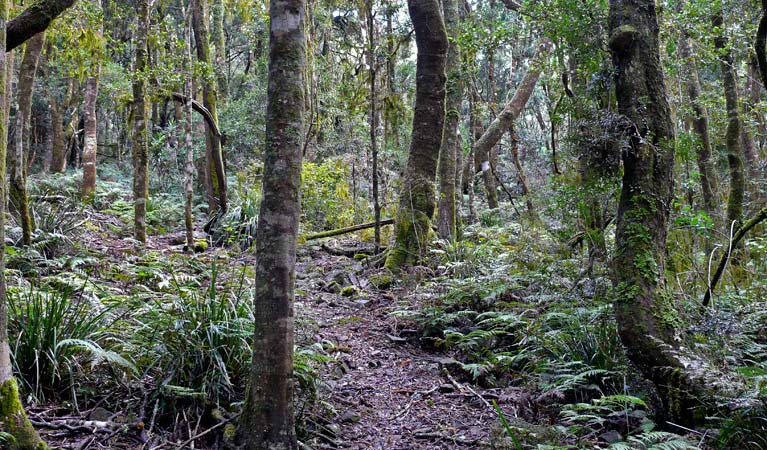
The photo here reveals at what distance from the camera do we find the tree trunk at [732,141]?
382 inches

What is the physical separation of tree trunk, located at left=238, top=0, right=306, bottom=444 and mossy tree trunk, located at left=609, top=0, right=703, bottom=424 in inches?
122

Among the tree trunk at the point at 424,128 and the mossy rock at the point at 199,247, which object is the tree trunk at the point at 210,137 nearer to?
the mossy rock at the point at 199,247

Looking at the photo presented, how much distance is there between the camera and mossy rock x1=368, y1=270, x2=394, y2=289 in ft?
31.0

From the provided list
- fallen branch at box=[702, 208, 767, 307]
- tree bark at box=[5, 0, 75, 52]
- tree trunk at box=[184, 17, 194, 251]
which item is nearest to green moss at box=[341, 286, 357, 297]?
tree trunk at box=[184, 17, 194, 251]

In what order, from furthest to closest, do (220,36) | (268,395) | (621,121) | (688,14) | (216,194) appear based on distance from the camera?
(220,36) → (216,194) → (688,14) → (621,121) → (268,395)

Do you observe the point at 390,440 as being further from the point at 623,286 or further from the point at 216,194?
the point at 216,194

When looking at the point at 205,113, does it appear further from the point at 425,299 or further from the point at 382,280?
the point at 425,299

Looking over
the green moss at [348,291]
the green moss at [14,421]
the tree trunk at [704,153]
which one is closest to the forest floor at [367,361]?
the green moss at [348,291]

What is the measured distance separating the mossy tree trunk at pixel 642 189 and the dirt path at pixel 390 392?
136cm

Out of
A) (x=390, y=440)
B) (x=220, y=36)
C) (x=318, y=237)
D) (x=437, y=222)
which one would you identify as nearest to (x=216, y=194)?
(x=318, y=237)

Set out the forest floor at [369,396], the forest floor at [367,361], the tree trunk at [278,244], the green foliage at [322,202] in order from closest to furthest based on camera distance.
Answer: the tree trunk at [278,244], the forest floor at [369,396], the forest floor at [367,361], the green foliage at [322,202]

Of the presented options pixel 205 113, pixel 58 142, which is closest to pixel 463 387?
pixel 205 113

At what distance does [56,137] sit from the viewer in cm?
2184

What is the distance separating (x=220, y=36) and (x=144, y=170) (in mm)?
15328
